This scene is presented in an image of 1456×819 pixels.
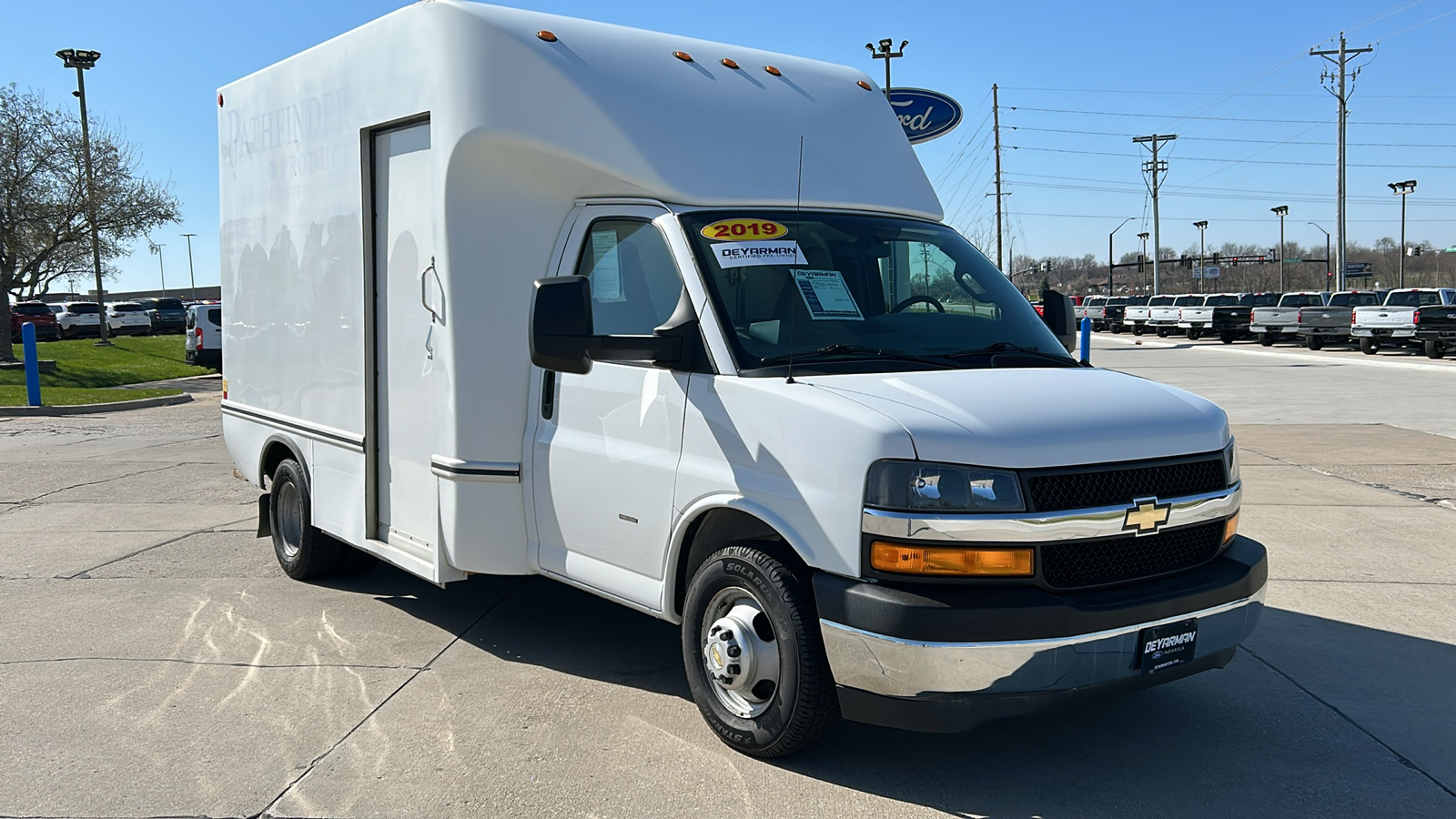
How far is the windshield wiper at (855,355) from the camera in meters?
4.41

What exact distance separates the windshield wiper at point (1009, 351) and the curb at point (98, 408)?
1909 cm

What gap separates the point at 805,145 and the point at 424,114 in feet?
5.84

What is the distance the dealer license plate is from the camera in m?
3.93

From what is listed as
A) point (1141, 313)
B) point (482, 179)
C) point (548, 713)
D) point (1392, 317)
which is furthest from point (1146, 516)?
point (1141, 313)

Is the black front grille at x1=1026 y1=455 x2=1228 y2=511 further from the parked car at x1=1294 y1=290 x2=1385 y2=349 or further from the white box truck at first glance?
the parked car at x1=1294 y1=290 x2=1385 y2=349

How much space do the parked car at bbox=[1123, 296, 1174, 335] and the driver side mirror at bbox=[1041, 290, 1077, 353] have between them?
49.1 metres

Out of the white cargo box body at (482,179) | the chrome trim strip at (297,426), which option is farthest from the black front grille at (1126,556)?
the chrome trim strip at (297,426)

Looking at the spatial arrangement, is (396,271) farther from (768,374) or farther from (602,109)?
(768,374)

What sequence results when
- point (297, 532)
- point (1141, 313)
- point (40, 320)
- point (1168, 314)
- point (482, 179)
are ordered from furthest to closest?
point (1141, 313) → point (1168, 314) → point (40, 320) → point (297, 532) → point (482, 179)

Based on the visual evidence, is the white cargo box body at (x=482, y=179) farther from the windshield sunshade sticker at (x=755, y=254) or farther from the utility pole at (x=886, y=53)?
the utility pole at (x=886, y=53)

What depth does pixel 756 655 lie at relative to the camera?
14.1ft

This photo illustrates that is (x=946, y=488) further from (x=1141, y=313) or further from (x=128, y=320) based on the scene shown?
(x=128, y=320)

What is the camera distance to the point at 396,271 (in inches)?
230

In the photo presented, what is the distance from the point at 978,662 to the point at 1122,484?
813 millimetres
